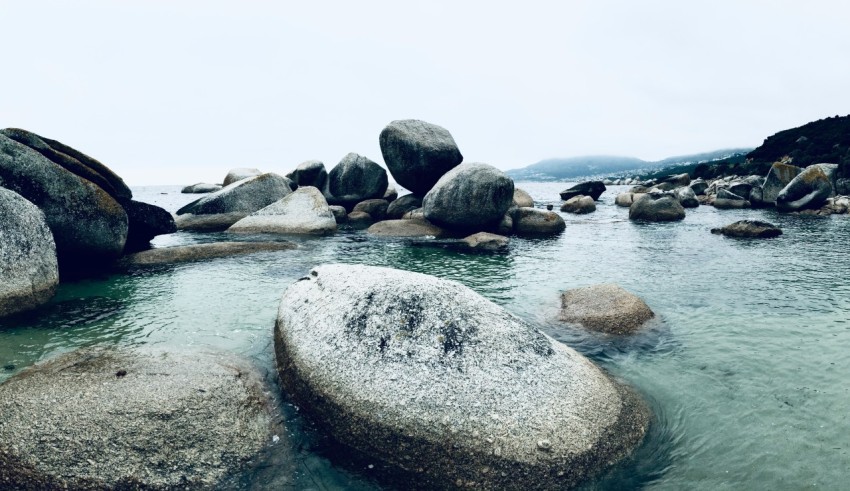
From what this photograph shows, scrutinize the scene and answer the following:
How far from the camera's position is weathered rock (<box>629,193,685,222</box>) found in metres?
32.7

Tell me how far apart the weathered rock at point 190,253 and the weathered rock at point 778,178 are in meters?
41.0

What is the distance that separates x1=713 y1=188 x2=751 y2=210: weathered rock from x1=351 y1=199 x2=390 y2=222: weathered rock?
96.9 ft

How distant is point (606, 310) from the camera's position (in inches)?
405

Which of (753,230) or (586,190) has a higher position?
(586,190)

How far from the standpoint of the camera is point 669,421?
258 inches

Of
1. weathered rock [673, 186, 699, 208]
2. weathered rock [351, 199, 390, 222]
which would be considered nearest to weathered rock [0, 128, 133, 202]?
weathered rock [351, 199, 390, 222]

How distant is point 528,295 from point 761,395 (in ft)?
21.1

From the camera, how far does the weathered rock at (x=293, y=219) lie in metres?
26.3

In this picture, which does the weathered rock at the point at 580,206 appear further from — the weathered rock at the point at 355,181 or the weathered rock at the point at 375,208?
the weathered rock at the point at 375,208

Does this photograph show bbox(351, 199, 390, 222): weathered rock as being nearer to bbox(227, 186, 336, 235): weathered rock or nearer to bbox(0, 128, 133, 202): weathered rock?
bbox(227, 186, 336, 235): weathered rock

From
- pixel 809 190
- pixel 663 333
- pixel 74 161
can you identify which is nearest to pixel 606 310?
pixel 663 333

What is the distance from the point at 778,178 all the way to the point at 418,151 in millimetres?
31905

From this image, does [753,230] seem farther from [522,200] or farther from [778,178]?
[778,178]

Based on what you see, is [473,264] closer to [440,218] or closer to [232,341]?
[440,218]
